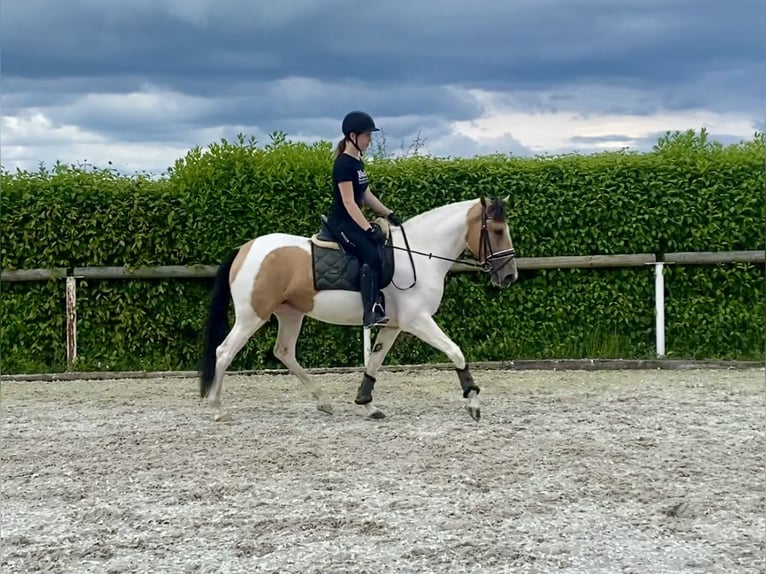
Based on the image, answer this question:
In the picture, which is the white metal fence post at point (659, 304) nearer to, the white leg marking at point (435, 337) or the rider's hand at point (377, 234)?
the white leg marking at point (435, 337)

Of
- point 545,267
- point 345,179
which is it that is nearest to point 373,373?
point 345,179

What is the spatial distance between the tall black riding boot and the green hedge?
2.89m

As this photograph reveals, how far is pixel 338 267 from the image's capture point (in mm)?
7195

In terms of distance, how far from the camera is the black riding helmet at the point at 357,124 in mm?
6867

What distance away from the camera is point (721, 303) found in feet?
33.0

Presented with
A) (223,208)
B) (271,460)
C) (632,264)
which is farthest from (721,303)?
(271,460)

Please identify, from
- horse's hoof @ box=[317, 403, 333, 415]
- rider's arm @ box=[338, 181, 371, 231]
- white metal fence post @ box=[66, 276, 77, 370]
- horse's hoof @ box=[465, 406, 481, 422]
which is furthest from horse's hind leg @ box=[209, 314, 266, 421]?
white metal fence post @ box=[66, 276, 77, 370]

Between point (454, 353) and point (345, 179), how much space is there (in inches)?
64.6

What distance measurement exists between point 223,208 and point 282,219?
677 mm

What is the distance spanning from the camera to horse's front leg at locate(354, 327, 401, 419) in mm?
7227

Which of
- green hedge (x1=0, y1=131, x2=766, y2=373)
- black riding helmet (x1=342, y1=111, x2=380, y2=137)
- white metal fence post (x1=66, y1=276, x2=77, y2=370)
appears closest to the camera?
black riding helmet (x1=342, y1=111, x2=380, y2=137)

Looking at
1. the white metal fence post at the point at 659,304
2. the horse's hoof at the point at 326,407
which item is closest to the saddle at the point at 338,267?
the horse's hoof at the point at 326,407

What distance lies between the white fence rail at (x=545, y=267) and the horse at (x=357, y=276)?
2456 mm

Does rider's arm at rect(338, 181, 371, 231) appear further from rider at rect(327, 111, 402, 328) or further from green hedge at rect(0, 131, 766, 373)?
green hedge at rect(0, 131, 766, 373)
